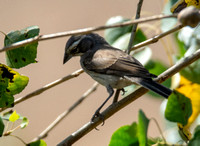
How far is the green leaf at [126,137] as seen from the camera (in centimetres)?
228

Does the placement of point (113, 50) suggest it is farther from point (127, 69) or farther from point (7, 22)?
point (7, 22)

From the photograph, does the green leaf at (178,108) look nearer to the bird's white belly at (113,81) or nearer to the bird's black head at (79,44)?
the bird's white belly at (113,81)

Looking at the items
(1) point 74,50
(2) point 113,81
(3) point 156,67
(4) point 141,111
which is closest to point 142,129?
(4) point 141,111

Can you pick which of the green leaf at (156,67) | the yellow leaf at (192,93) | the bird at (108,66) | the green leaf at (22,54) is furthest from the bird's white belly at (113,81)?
the green leaf at (22,54)

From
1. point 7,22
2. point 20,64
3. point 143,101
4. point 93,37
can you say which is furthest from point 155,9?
point 20,64

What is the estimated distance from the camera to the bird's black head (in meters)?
4.25

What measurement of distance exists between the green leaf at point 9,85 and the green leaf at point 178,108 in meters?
0.97

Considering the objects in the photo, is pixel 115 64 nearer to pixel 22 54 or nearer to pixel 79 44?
pixel 79 44

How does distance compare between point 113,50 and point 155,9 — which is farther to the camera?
point 155,9

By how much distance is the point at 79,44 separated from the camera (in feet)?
14.6

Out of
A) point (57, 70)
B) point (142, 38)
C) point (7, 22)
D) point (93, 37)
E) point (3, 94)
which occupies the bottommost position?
point (57, 70)

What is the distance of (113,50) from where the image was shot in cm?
412

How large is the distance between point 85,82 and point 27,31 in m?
6.55

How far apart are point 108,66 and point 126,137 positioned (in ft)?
5.78
